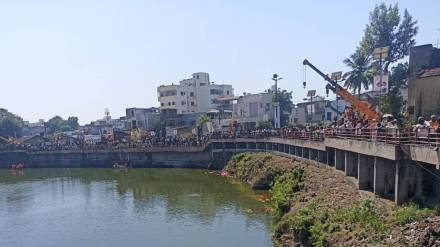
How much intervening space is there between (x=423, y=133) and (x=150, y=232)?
18.6 meters

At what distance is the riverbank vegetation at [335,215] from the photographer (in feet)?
53.1

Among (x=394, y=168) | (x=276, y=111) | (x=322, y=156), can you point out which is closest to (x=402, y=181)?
(x=394, y=168)

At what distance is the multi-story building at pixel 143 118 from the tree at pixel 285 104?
25.5 meters

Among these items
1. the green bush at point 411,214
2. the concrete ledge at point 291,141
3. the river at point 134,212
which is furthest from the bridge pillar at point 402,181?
the concrete ledge at point 291,141

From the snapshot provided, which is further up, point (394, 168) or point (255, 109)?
point (255, 109)

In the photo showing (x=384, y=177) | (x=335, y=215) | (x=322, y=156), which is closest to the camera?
(x=335, y=215)

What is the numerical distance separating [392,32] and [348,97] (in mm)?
20645

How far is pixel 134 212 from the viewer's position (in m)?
35.7

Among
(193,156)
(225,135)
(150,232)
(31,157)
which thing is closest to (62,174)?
(31,157)

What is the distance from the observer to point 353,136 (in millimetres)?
27375

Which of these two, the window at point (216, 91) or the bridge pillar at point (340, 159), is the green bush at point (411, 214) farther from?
the window at point (216, 91)

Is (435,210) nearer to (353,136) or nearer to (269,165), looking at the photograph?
(353,136)

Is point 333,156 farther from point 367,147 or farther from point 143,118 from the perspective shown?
point 143,118

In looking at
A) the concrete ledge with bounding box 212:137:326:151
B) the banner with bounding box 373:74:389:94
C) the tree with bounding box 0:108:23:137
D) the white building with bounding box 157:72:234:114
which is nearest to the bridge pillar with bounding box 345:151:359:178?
the concrete ledge with bounding box 212:137:326:151
